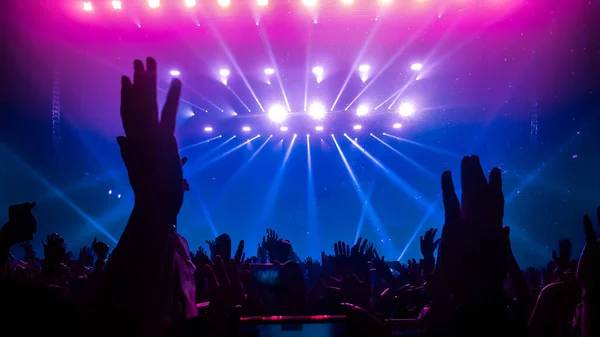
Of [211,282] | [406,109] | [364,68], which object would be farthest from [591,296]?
[406,109]

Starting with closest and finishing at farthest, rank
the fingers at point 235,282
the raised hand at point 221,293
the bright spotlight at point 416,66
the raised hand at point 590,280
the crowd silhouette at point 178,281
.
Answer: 1. the crowd silhouette at point 178,281
2. the raised hand at point 590,280
3. the raised hand at point 221,293
4. the fingers at point 235,282
5. the bright spotlight at point 416,66

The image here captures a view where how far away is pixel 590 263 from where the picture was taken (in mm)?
1622

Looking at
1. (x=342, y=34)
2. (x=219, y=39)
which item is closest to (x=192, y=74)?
(x=219, y=39)

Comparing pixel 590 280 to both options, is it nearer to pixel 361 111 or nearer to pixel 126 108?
pixel 126 108

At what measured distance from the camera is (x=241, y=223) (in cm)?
1672

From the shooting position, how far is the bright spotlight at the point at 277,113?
44.1ft

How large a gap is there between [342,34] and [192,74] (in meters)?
4.93

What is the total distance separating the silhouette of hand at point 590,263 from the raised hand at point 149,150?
1745mm

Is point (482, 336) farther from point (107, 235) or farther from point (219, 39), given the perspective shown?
point (107, 235)

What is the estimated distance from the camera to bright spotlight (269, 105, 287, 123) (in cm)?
1343

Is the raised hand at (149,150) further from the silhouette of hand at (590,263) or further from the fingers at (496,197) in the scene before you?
the silhouette of hand at (590,263)

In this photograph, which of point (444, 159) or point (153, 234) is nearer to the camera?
point (153, 234)

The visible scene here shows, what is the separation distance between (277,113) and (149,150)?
12492 millimetres

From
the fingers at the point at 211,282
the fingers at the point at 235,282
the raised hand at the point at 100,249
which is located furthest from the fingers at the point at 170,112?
the raised hand at the point at 100,249
